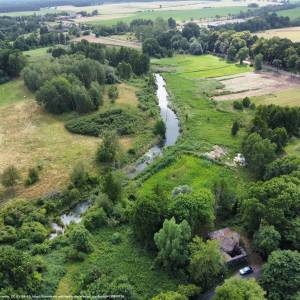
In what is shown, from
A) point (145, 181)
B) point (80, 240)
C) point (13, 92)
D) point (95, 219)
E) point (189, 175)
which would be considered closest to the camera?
point (80, 240)

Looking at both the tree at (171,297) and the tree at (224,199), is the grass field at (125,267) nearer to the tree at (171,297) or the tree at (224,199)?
the tree at (171,297)

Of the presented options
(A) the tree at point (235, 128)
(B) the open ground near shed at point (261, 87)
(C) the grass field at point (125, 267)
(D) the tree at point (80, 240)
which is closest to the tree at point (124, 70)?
(B) the open ground near shed at point (261, 87)

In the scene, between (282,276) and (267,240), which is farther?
(267,240)

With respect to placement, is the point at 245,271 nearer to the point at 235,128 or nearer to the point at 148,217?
the point at 148,217

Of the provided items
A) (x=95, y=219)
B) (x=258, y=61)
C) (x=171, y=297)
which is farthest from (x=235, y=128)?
(x=258, y=61)

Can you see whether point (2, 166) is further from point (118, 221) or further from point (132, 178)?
point (118, 221)


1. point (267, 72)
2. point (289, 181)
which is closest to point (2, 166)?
point (289, 181)
